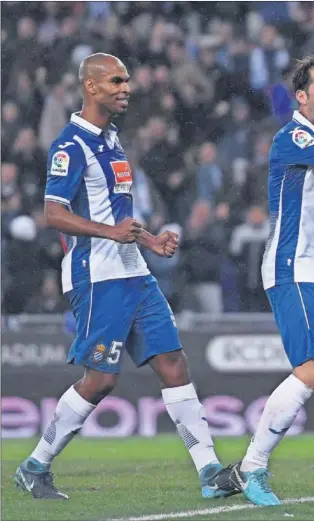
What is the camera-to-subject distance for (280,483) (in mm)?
7344

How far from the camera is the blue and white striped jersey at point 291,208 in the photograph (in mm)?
6062

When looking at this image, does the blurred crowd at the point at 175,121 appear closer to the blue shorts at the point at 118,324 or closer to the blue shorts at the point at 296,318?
the blue shorts at the point at 118,324

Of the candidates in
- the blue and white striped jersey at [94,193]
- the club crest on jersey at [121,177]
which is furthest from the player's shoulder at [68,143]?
the club crest on jersey at [121,177]

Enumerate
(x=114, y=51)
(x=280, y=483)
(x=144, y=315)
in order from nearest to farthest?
(x=144, y=315), (x=280, y=483), (x=114, y=51)

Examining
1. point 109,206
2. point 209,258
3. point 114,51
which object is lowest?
point 209,258

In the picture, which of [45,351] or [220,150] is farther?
[220,150]

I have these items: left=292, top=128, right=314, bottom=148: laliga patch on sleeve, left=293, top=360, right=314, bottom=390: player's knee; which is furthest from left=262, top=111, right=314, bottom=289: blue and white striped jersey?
left=293, top=360, right=314, bottom=390: player's knee

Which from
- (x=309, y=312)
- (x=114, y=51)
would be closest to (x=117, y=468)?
(x=309, y=312)

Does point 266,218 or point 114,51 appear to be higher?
point 114,51

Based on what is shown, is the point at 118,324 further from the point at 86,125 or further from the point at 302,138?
the point at 302,138

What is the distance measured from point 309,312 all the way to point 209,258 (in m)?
6.16

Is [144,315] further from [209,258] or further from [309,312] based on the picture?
[209,258]

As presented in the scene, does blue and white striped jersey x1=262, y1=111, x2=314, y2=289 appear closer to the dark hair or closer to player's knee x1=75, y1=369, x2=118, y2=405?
the dark hair

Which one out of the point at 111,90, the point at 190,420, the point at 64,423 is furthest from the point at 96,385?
the point at 111,90
